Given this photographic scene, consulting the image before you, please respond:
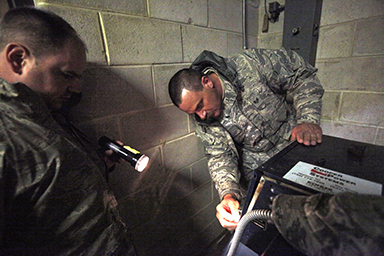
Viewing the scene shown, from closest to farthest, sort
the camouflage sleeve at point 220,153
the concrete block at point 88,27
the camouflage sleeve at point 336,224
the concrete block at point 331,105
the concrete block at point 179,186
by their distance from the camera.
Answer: the camouflage sleeve at point 336,224 < the concrete block at point 88,27 < the camouflage sleeve at point 220,153 < the concrete block at point 179,186 < the concrete block at point 331,105

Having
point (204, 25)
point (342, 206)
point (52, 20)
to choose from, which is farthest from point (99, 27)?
point (342, 206)

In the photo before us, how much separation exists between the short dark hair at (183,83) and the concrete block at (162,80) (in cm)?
4

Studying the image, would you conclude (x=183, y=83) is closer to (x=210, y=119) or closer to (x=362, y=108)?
(x=210, y=119)

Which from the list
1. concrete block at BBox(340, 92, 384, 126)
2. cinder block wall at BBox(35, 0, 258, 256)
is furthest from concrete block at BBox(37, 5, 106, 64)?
concrete block at BBox(340, 92, 384, 126)

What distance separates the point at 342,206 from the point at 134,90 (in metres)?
0.86

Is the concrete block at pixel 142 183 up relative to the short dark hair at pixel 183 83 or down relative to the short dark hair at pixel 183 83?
down

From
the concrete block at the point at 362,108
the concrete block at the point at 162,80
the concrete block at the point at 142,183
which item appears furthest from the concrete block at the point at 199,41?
the concrete block at the point at 362,108

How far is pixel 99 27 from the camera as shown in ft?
2.42

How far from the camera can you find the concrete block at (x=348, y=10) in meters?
1.20

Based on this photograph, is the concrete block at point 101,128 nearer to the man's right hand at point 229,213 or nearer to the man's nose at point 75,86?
the man's nose at point 75,86

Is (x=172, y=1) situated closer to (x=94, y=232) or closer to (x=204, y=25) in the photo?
(x=204, y=25)

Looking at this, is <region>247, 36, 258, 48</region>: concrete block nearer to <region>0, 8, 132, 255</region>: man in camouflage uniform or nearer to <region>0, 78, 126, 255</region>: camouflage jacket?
<region>0, 8, 132, 255</region>: man in camouflage uniform

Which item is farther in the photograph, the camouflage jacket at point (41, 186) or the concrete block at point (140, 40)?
the concrete block at point (140, 40)

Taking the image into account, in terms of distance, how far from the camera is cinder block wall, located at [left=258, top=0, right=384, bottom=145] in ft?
4.05
